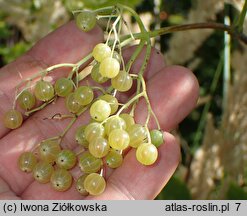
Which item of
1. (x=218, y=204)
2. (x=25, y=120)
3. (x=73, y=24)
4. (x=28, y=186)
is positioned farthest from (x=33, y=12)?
(x=218, y=204)

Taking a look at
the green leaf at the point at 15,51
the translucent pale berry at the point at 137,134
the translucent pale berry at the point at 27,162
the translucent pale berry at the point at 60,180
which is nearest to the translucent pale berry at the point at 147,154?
the translucent pale berry at the point at 137,134

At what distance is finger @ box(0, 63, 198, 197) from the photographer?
63.8 inches

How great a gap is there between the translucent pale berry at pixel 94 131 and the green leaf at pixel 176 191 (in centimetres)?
60

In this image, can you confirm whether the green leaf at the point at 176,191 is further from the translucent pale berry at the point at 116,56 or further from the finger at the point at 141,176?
the translucent pale berry at the point at 116,56

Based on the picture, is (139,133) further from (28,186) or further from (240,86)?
(240,86)

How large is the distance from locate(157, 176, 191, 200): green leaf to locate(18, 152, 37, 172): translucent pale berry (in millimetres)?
569

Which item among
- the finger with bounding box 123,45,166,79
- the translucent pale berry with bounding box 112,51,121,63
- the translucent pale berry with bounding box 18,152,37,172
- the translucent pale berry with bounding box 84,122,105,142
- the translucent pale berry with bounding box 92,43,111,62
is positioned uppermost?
the translucent pale berry with bounding box 92,43,111,62

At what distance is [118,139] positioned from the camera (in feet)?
4.69

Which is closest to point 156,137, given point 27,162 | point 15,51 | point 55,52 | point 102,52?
point 102,52

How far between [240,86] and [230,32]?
55 centimetres

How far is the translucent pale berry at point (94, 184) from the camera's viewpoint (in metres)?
1.48

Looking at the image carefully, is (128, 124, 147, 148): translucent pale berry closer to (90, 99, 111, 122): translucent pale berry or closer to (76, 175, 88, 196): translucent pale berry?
(90, 99, 111, 122): translucent pale berry

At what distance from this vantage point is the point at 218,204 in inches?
67.5

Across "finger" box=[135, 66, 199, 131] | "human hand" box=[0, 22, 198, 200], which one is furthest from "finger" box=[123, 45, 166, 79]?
"finger" box=[135, 66, 199, 131]
